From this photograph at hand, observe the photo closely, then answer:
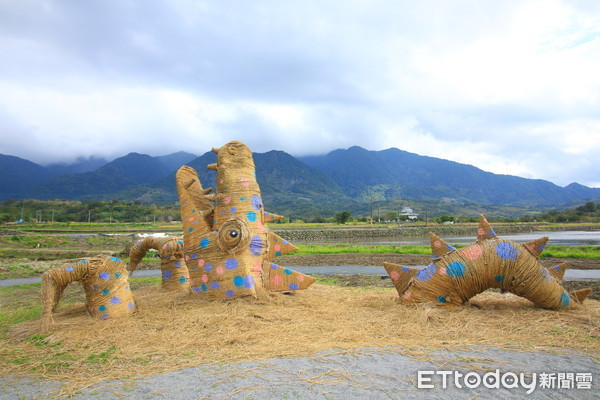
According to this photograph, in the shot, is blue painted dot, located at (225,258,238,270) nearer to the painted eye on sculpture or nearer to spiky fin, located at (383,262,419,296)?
the painted eye on sculpture

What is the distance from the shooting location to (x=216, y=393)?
10.8 feet

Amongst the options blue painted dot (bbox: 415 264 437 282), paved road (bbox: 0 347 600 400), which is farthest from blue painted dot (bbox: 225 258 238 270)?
blue painted dot (bbox: 415 264 437 282)

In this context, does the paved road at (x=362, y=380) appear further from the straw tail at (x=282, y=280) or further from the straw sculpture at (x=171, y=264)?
the straw sculpture at (x=171, y=264)

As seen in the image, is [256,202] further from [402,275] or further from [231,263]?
[402,275]

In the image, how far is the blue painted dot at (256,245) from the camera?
7.15 m

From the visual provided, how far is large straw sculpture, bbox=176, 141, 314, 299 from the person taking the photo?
688 centimetres

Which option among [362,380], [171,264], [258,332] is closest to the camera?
[362,380]

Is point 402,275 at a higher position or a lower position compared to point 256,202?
lower

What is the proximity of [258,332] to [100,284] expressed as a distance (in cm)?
294

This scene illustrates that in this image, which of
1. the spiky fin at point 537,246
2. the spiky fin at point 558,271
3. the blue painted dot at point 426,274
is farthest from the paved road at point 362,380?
the spiky fin at point 558,271

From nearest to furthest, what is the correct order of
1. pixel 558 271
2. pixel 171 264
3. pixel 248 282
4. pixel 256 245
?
pixel 558 271 → pixel 248 282 → pixel 256 245 → pixel 171 264

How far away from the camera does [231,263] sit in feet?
22.8

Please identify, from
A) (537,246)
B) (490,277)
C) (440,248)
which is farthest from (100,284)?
(537,246)

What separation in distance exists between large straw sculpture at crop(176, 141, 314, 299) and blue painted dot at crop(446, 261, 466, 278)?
2597 mm
